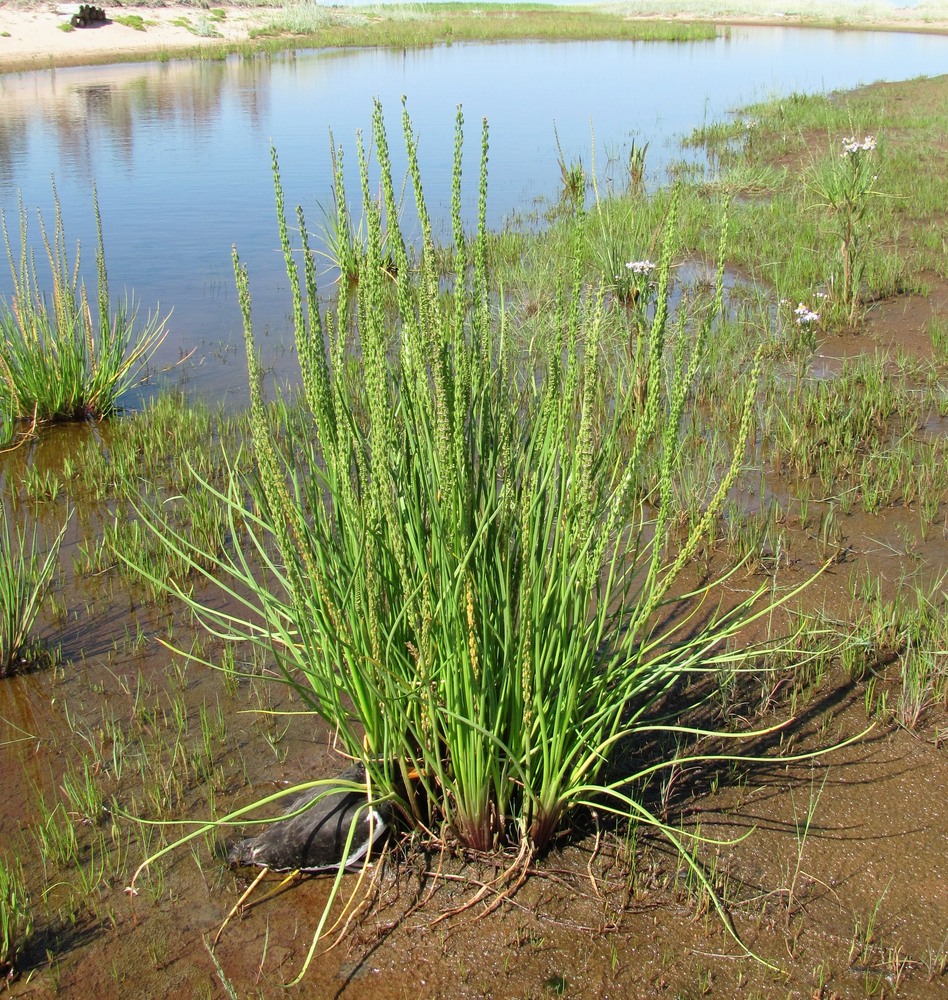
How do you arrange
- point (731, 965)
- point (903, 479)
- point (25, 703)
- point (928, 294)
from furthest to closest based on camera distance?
point (928, 294)
point (903, 479)
point (25, 703)
point (731, 965)

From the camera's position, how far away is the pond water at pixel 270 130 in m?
8.94

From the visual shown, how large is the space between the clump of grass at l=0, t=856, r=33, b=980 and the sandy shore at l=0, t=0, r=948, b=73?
28044 millimetres

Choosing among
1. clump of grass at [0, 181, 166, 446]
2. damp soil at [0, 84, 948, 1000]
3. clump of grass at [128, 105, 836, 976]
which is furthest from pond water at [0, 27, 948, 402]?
damp soil at [0, 84, 948, 1000]

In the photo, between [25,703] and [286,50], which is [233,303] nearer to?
[25,703]

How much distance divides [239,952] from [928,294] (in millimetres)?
6845

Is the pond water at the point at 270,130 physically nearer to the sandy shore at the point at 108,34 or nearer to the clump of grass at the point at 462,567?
the clump of grass at the point at 462,567

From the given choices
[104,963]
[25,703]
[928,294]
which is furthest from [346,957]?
[928,294]

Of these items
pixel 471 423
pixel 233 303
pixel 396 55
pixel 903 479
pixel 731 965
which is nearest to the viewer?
pixel 731 965

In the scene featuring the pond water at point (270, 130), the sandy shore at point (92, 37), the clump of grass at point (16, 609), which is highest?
the sandy shore at point (92, 37)

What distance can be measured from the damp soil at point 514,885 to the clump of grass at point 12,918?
0.12ft

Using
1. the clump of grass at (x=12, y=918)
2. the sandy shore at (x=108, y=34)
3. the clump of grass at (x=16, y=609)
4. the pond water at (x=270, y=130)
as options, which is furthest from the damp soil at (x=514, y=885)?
the sandy shore at (x=108, y=34)

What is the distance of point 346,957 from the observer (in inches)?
89.9

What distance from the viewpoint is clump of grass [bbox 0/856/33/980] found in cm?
225

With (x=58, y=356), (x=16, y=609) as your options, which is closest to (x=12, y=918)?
(x=16, y=609)
